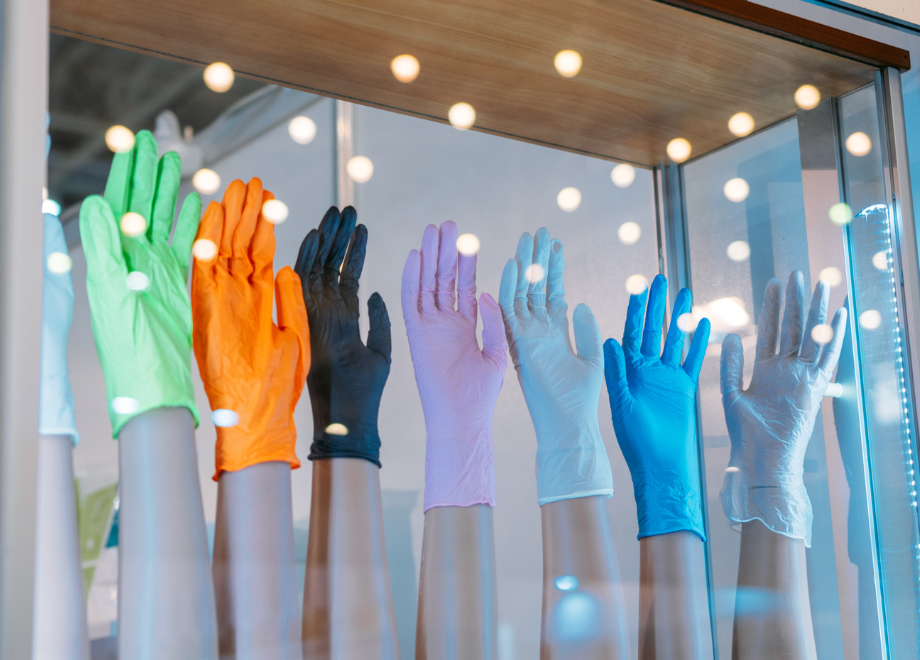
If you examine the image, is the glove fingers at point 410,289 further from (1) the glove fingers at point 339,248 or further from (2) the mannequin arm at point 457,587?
(2) the mannequin arm at point 457,587

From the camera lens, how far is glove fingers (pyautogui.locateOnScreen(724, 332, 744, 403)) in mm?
1252

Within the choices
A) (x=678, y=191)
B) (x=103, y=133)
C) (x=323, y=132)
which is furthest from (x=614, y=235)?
(x=103, y=133)

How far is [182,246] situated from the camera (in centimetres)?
93

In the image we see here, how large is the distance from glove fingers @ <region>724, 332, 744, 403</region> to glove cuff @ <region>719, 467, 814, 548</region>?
0.12m

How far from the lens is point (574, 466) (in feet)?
3.65

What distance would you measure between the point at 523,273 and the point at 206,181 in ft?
1.40

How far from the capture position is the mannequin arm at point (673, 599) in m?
1.13

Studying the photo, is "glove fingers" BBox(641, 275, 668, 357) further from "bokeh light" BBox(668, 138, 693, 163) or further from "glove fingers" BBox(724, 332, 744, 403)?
"bokeh light" BBox(668, 138, 693, 163)

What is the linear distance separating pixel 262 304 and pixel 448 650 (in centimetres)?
46

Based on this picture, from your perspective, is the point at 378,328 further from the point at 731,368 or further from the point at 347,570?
the point at 731,368

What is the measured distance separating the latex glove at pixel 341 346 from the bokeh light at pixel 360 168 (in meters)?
0.04

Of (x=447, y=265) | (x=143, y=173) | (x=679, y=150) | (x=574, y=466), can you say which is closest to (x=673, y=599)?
(x=574, y=466)

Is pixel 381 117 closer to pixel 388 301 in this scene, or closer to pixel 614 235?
pixel 388 301

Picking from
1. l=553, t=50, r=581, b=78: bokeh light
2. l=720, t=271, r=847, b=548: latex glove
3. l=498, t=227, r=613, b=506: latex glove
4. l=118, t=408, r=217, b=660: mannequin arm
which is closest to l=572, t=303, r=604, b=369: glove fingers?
l=498, t=227, r=613, b=506: latex glove
